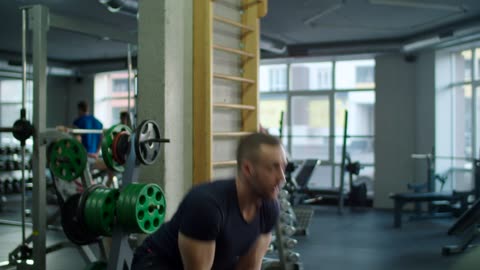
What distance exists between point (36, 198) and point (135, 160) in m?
0.95

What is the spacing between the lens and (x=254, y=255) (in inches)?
78.4

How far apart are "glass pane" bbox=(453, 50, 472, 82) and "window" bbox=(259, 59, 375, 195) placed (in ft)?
4.38

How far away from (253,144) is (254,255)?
467mm

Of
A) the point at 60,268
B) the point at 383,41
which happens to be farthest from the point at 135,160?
the point at 383,41

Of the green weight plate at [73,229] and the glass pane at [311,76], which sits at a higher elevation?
the glass pane at [311,76]

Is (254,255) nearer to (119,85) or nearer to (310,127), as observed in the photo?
(310,127)

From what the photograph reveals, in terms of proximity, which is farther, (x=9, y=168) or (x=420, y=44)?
(x=9, y=168)

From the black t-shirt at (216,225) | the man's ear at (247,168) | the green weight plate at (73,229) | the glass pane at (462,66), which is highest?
the glass pane at (462,66)

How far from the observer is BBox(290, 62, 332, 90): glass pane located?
9.40m

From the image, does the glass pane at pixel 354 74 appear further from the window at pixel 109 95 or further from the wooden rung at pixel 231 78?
the wooden rung at pixel 231 78

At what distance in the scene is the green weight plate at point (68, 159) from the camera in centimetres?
356

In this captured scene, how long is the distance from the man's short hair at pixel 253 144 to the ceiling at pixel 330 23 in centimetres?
354

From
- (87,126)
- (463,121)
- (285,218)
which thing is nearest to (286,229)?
(285,218)

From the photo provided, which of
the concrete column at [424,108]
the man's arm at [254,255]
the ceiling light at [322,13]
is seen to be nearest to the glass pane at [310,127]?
the concrete column at [424,108]
